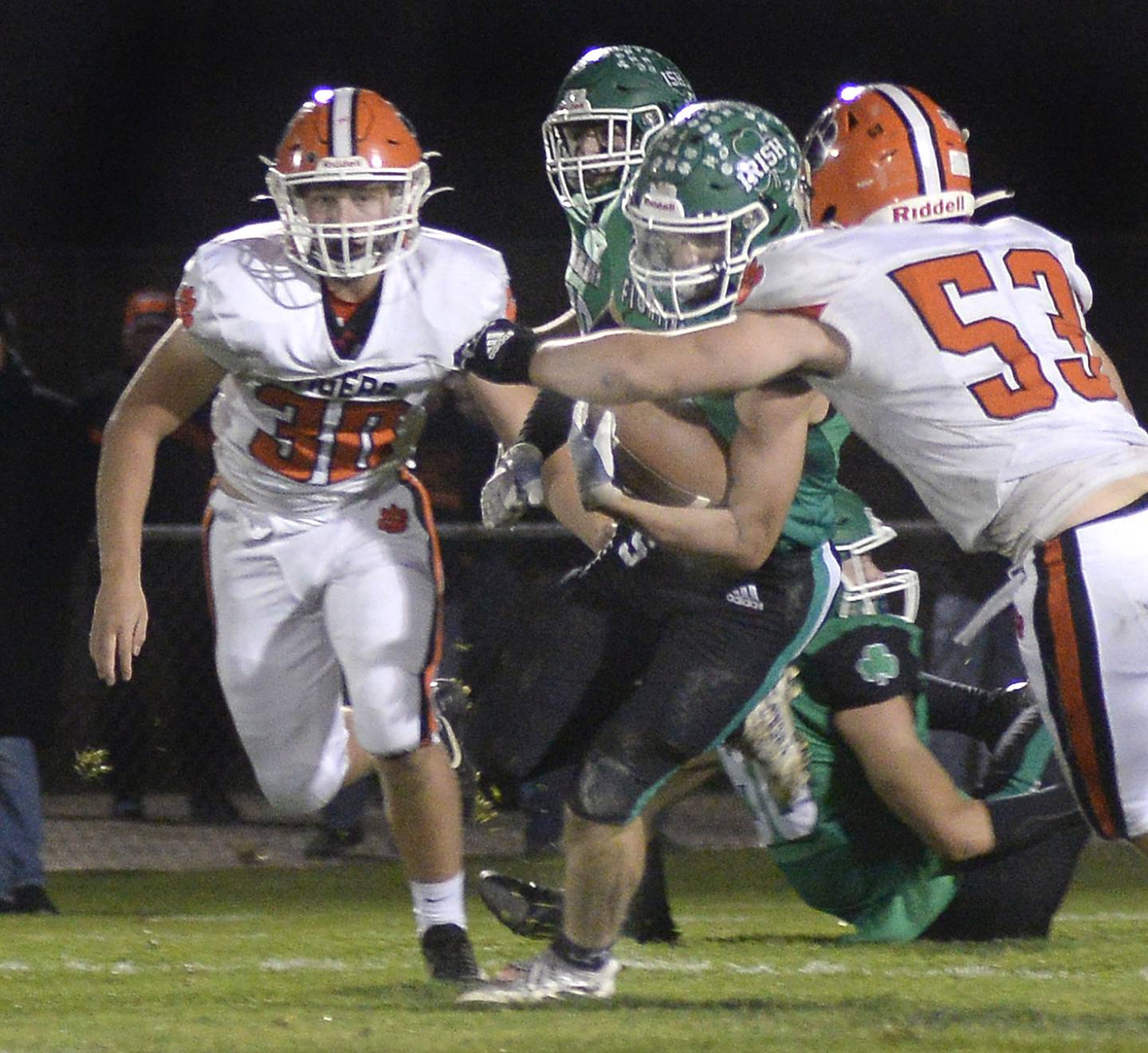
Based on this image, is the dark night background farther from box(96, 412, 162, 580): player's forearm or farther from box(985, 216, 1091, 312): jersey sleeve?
box(985, 216, 1091, 312): jersey sleeve

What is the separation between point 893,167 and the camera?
11.5ft

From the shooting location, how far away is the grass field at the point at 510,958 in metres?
3.38

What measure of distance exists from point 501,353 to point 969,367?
72cm

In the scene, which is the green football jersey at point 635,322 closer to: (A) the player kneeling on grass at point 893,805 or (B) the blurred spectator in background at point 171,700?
(A) the player kneeling on grass at point 893,805

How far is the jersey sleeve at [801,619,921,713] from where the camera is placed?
14.9 feet

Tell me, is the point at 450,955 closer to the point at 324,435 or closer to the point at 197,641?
the point at 324,435

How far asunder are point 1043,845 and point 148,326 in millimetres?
3243

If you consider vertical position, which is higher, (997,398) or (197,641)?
(997,398)

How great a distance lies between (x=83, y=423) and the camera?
6113 millimetres

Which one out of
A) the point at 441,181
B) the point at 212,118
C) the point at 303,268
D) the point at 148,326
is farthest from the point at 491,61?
the point at 303,268

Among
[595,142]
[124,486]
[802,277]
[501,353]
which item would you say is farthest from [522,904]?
[595,142]

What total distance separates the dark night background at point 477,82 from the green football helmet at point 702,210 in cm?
641

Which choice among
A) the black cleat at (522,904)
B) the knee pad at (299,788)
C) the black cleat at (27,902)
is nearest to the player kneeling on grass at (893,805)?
the black cleat at (522,904)

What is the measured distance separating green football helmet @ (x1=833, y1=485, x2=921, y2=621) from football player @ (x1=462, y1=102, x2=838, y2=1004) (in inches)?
28.2
